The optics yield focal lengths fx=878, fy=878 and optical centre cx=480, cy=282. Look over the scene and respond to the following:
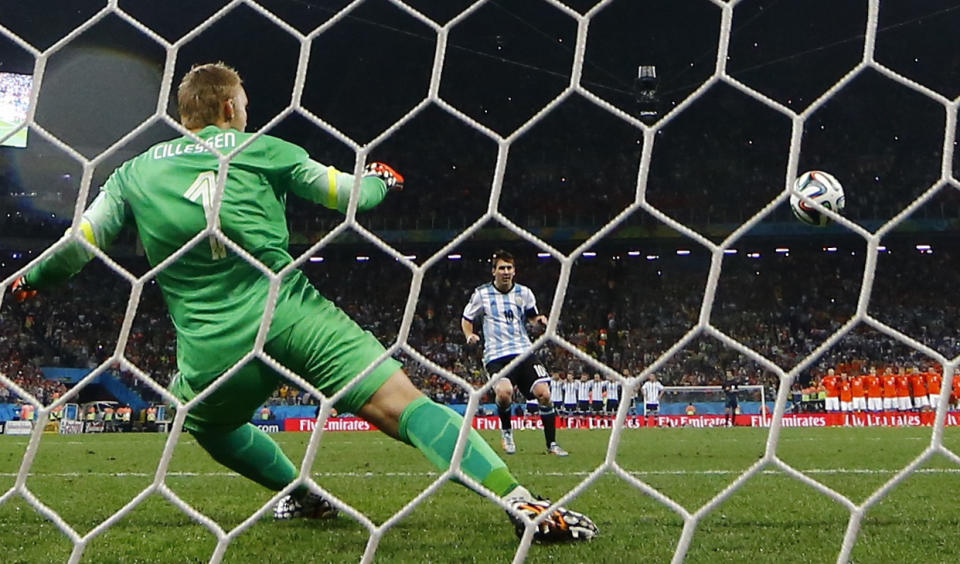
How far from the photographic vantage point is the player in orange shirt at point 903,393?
1080cm

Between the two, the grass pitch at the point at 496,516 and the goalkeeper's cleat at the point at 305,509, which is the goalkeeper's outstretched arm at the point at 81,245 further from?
the goalkeeper's cleat at the point at 305,509

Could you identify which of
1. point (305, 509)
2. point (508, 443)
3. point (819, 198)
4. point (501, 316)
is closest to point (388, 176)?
point (305, 509)

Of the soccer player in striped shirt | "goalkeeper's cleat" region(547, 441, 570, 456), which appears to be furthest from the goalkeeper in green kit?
"goalkeeper's cleat" region(547, 441, 570, 456)

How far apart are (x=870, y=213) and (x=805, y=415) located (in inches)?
216

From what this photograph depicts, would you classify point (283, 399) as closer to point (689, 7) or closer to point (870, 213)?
point (689, 7)

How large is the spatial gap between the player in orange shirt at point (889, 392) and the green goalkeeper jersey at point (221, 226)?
10611mm

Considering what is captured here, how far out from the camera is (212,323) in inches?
72.3

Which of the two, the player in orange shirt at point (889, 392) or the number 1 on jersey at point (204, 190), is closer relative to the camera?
the number 1 on jersey at point (204, 190)

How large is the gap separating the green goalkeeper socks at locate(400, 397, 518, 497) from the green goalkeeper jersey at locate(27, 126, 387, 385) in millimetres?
315

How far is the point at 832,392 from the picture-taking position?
443 inches

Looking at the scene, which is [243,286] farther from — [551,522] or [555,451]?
[555,451]

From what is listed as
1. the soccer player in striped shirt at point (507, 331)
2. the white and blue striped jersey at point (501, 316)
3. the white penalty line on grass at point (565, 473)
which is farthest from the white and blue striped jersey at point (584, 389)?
the white penalty line on grass at point (565, 473)

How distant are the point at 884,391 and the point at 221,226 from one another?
10.9 meters

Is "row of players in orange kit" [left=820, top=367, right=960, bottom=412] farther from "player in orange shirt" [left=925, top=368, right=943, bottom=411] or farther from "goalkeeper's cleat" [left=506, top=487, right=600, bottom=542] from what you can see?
"goalkeeper's cleat" [left=506, top=487, right=600, bottom=542]
